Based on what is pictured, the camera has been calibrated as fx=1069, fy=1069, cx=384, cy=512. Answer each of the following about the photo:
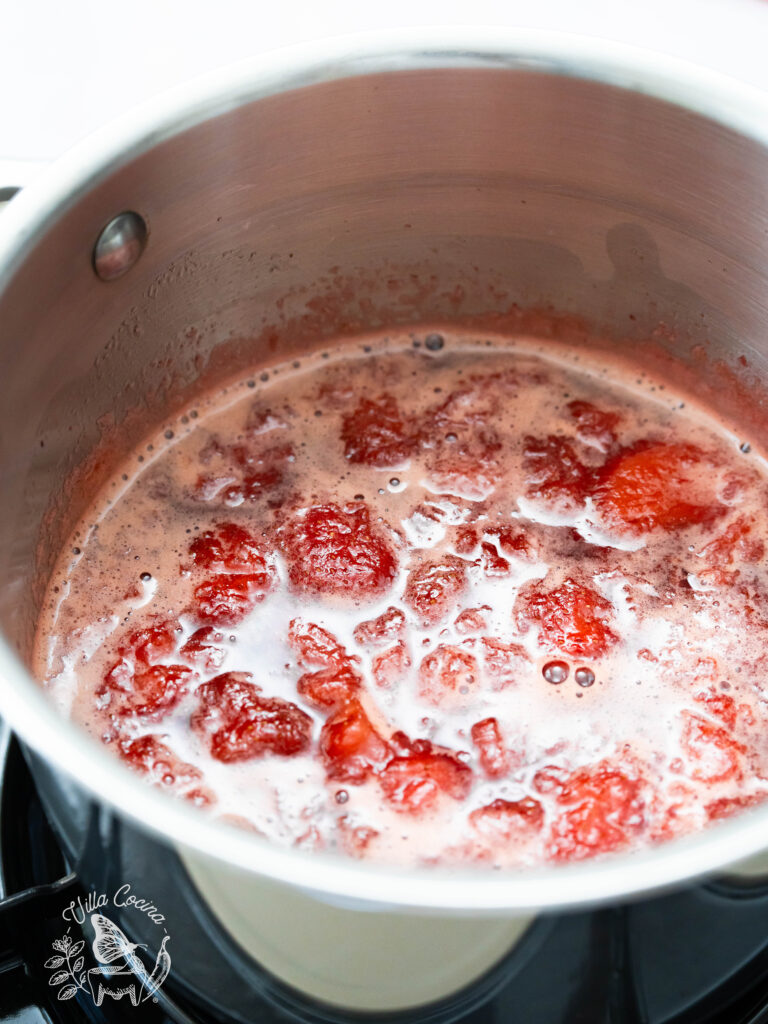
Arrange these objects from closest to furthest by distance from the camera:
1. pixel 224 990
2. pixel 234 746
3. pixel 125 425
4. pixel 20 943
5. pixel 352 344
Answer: pixel 224 990 → pixel 20 943 → pixel 234 746 → pixel 125 425 → pixel 352 344

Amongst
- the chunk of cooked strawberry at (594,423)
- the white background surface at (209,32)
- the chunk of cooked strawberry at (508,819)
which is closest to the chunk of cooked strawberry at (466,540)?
the chunk of cooked strawberry at (594,423)

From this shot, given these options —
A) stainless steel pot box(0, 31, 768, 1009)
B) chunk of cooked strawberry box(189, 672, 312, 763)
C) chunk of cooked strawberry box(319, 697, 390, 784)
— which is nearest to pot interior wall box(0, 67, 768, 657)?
stainless steel pot box(0, 31, 768, 1009)

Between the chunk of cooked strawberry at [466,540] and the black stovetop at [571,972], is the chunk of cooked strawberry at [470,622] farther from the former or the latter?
the black stovetop at [571,972]

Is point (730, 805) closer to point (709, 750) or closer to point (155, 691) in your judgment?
point (709, 750)

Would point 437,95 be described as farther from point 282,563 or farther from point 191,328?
point 282,563

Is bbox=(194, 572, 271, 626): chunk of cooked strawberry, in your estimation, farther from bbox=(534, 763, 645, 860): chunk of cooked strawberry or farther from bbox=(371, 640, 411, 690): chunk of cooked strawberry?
bbox=(534, 763, 645, 860): chunk of cooked strawberry

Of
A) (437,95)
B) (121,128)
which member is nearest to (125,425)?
(121,128)
